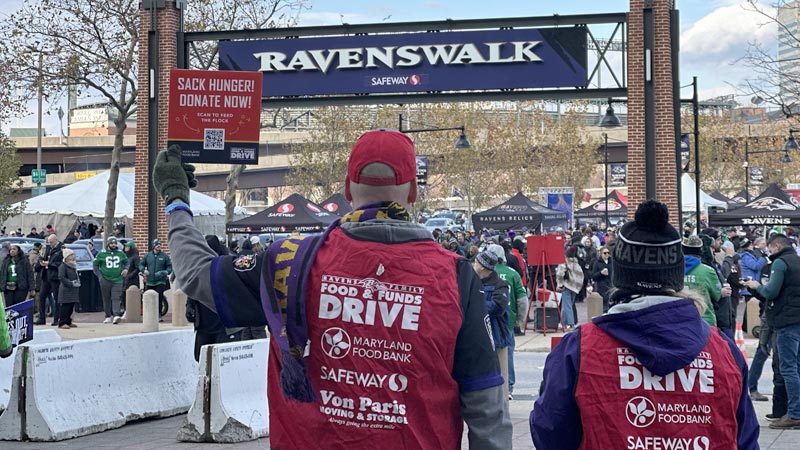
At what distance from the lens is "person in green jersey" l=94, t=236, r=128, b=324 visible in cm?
2708

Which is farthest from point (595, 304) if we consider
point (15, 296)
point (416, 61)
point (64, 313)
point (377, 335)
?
point (377, 335)

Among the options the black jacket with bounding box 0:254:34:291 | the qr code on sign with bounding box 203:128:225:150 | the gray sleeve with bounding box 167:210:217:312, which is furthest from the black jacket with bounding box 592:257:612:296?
the gray sleeve with bounding box 167:210:217:312

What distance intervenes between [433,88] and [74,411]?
16861 millimetres

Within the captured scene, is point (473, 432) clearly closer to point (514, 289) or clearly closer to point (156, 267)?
point (514, 289)

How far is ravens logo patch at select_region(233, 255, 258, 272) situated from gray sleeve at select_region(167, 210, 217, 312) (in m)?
0.08

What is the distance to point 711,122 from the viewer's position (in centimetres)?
7512

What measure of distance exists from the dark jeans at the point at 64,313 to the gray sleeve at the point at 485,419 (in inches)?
884

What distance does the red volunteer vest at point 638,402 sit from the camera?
133 inches

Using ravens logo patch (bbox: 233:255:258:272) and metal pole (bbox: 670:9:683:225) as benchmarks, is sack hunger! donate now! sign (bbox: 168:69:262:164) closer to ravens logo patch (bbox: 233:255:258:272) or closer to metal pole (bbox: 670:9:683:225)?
ravens logo patch (bbox: 233:255:258:272)

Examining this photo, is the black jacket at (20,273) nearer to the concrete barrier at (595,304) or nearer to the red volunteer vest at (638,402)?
the concrete barrier at (595,304)

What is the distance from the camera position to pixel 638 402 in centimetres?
339

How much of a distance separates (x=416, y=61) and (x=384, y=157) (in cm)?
2377

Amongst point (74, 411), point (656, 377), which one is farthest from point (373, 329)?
point (74, 411)

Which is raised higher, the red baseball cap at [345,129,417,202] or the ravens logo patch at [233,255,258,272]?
the red baseball cap at [345,129,417,202]
